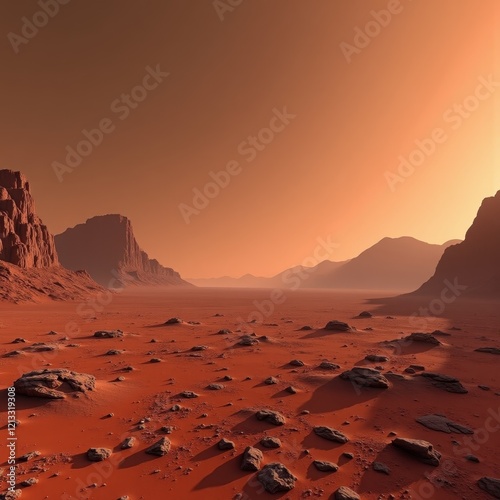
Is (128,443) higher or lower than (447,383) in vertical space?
higher

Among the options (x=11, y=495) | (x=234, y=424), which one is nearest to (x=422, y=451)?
(x=234, y=424)

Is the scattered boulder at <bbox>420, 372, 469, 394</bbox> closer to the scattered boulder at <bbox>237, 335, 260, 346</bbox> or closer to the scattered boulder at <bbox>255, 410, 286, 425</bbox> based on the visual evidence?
the scattered boulder at <bbox>255, 410, 286, 425</bbox>

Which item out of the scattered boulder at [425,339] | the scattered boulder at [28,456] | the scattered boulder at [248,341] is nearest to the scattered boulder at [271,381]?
the scattered boulder at [248,341]

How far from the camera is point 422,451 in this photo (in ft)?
24.2

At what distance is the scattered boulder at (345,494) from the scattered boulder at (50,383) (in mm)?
9854

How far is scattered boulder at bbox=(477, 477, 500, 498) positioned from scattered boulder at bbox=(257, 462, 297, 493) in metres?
4.55

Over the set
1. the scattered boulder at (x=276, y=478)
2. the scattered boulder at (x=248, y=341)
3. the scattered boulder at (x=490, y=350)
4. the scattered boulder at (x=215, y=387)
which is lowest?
the scattered boulder at (x=490, y=350)

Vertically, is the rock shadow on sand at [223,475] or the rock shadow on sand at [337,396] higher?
the rock shadow on sand at [223,475]

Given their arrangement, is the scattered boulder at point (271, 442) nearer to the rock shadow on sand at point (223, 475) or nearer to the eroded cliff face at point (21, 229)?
the rock shadow on sand at point (223, 475)

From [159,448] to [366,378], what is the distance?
9483mm

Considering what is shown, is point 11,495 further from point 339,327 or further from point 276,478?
point 339,327

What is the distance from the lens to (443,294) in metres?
95.1

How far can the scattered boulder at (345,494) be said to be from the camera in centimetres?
597

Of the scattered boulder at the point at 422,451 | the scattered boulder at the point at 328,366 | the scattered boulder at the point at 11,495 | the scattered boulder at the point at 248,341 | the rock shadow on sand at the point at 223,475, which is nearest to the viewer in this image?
the scattered boulder at the point at 11,495
